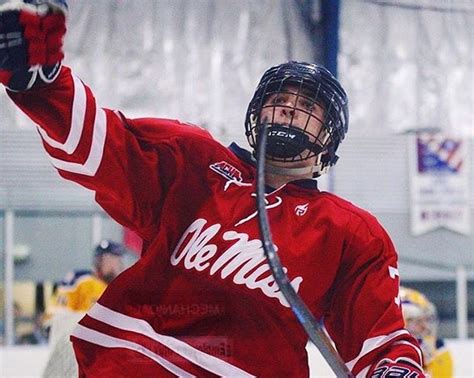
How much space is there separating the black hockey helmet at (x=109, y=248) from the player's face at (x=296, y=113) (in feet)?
1.35

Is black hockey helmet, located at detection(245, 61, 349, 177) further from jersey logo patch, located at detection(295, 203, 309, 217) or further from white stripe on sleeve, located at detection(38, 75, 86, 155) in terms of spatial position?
white stripe on sleeve, located at detection(38, 75, 86, 155)

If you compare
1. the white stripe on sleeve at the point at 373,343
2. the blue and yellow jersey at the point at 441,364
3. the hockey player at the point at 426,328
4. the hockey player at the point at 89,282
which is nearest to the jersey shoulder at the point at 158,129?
the white stripe on sleeve at the point at 373,343

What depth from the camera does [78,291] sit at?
1.93 meters

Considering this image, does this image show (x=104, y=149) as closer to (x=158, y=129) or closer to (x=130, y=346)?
(x=158, y=129)

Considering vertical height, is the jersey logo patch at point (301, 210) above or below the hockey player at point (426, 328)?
above

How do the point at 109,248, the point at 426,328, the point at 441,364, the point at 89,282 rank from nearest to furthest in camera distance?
the point at 109,248 < the point at 426,328 < the point at 441,364 < the point at 89,282

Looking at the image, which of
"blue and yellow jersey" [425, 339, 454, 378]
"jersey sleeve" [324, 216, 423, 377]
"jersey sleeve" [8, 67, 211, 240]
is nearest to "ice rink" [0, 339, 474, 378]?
"blue and yellow jersey" [425, 339, 454, 378]

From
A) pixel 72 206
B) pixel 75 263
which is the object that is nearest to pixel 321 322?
pixel 72 206

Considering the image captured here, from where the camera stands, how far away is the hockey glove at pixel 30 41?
2.59 feet

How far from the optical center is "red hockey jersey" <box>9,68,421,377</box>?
0.94m

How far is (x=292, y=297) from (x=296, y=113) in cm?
17

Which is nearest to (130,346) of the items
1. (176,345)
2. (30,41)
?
(176,345)

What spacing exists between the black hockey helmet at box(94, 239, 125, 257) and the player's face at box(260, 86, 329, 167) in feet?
1.35

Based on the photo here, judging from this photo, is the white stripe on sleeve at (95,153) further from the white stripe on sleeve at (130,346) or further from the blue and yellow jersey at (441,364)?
the blue and yellow jersey at (441,364)
